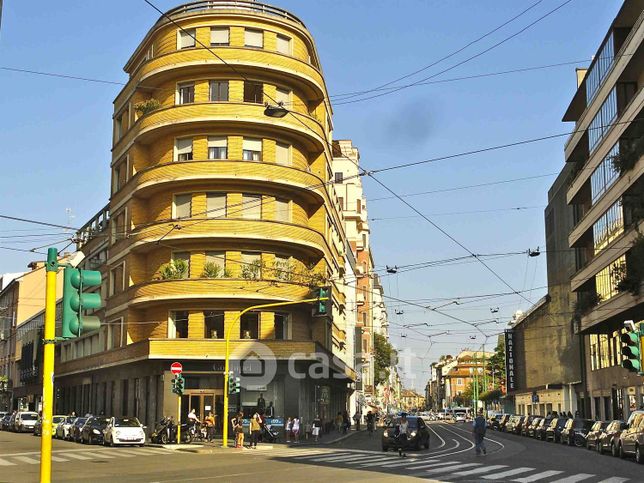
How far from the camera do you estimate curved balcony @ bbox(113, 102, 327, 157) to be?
145 feet

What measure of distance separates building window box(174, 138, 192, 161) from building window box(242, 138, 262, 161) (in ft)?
9.97

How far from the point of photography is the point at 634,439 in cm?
2806

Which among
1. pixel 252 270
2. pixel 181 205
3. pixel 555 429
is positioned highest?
pixel 181 205

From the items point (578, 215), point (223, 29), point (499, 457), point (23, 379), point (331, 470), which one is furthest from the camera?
point (23, 379)

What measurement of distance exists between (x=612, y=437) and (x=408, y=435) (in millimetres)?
8016

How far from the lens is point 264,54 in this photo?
4491 centimetres

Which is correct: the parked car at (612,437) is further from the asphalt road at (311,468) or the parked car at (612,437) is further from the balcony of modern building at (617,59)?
the balcony of modern building at (617,59)

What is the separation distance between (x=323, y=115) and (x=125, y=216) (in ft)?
44.1

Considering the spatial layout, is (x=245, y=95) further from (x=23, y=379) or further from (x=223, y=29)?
(x=23, y=379)

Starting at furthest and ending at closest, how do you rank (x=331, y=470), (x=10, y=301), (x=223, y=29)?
(x=10, y=301)
(x=223, y=29)
(x=331, y=470)

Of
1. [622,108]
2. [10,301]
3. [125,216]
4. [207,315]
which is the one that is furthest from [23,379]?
[622,108]

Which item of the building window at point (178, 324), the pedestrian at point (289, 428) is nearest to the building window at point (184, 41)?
the building window at point (178, 324)

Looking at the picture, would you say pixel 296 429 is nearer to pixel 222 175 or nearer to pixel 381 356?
pixel 222 175

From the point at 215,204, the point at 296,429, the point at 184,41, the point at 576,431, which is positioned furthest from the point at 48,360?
the point at 184,41
